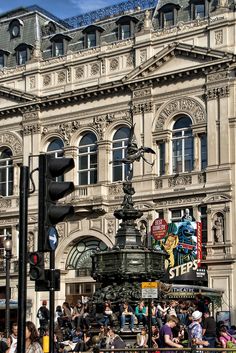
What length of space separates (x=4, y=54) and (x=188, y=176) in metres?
18.8

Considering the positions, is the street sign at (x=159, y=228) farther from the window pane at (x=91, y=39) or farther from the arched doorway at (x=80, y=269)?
the window pane at (x=91, y=39)

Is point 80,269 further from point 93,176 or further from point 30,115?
point 30,115

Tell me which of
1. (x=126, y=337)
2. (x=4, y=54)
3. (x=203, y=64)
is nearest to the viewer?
(x=126, y=337)

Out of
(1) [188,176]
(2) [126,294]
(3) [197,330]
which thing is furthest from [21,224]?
(1) [188,176]

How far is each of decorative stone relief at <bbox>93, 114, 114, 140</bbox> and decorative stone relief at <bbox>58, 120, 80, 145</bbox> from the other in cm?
161

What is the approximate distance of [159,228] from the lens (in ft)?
154

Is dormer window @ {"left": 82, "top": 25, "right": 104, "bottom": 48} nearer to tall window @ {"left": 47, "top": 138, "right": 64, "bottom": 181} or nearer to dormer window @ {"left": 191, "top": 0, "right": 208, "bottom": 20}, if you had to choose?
tall window @ {"left": 47, "top": 138, "right": 64, "bottom": 181}

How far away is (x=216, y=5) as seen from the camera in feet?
161

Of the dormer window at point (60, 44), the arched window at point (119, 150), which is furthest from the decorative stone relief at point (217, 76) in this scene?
the dormer window at point (60, 44)

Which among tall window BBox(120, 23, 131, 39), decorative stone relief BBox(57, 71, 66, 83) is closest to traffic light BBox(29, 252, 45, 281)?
tall window BBox(120, 23, 131, 39)

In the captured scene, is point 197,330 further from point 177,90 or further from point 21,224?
point 177,90

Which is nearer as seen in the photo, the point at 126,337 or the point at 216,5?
the point at 126,337

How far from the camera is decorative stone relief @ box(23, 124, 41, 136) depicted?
55188 mm

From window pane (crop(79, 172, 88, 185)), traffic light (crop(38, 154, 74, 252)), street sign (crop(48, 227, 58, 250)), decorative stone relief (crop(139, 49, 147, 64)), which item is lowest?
street sign (crop(48, 227, 58, 250))
